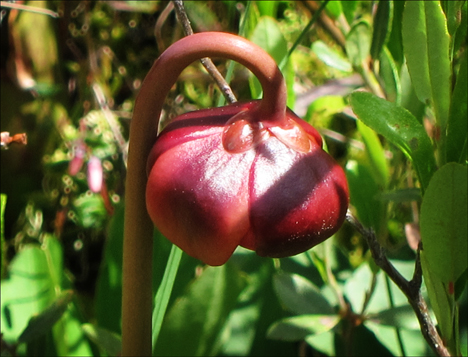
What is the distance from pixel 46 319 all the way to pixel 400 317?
0.52m

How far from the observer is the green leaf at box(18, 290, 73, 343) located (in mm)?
890

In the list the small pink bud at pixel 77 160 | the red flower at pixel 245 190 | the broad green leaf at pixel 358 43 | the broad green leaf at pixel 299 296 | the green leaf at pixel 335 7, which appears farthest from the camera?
the small pink bud at pixel 77 160

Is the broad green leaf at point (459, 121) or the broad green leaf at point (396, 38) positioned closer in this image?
the broad green leaf at point (459, 121)

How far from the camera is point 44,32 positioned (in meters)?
1.67

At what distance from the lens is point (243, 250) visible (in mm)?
1057

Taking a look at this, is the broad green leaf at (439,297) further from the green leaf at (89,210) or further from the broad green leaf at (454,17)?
the green leaf at (89,210)

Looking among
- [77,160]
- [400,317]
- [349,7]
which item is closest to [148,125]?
[400,317]

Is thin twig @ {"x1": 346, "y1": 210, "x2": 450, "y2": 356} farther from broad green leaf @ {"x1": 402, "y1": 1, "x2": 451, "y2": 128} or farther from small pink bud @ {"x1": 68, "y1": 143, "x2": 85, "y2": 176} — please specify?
small pink bud @ {"x1": 68, "y1": 143, "x2": 85, "y2": 176}

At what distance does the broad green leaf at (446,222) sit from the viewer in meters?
0.58

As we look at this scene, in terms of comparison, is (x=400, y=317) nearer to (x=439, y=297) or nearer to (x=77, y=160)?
(x=439, y=297)

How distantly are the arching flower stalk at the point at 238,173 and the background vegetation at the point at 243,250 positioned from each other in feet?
0.36

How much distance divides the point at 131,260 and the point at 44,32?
115 centimetres

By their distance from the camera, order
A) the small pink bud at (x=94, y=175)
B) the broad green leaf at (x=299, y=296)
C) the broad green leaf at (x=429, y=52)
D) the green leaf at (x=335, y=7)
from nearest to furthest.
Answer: the broad green leaf at (x=429, y=52) → the broad green leaf at (x=299, y=296) → the green leaf at (x=335, y=7) → the small pink bud at (x=94, y=175)

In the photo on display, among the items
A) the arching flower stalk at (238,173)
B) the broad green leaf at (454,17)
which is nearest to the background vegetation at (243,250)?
the broad green leaf at (454,17)
